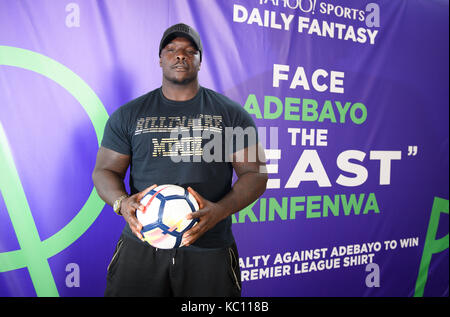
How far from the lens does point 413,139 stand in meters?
2.21

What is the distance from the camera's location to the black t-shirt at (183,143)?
1.22 meters

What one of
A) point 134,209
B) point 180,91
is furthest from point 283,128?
point 134,209

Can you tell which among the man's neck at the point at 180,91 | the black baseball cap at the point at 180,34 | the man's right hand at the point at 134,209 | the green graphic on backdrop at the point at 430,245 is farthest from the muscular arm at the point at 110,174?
the green graphic on backdrop at the point at 430,245

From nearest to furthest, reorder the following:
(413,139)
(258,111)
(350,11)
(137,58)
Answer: (137,58), (258,111), (350,11), (413,139)

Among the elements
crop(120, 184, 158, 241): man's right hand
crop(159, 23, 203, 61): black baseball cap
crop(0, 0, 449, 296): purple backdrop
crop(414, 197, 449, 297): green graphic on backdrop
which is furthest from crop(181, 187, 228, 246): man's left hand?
crop(414, 197, 449, 297): green graphic on backdrop

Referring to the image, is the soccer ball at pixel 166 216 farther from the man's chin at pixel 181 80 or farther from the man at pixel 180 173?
the man's chin at pixel 181 80

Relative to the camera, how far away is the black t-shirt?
1218 millimetres

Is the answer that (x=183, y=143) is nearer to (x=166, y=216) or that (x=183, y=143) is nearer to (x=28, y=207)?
(x=166, y=216)

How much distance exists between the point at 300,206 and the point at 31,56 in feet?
5.02

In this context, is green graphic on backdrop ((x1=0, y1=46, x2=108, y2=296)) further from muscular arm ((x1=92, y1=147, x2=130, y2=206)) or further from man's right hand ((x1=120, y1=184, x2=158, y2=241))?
man's right hand ((x1=120, y1=184, x2=158, y2=241))

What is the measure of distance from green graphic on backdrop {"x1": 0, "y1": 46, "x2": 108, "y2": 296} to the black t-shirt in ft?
1.18

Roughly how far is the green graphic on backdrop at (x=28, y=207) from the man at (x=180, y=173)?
359mm
